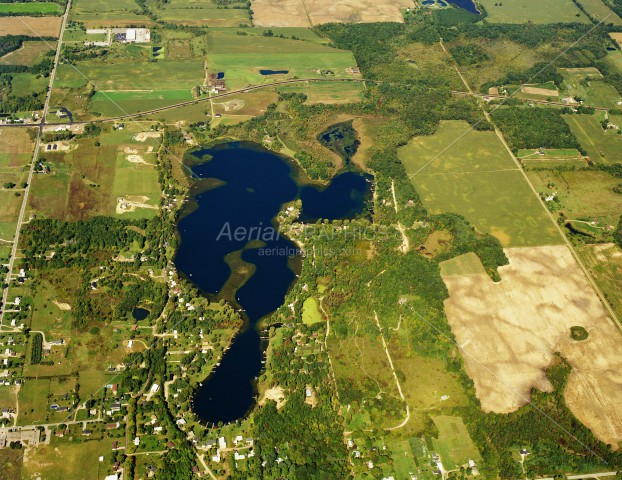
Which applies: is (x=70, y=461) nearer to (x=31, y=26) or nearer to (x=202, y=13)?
(x=31, y=26)

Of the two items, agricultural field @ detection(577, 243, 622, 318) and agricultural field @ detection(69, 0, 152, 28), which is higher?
agricultural field @ detection(69, 0, 152, 28)

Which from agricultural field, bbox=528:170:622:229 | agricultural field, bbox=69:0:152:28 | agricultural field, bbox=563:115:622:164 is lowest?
agricultural field, bbox=69:0:152:28

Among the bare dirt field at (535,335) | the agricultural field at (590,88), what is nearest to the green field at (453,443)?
the bare dirt field at (535,335)

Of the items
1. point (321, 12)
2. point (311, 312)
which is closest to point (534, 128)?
point (311, 312)

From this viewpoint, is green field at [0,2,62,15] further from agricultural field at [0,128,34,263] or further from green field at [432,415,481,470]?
green field at [432,415,481,470]

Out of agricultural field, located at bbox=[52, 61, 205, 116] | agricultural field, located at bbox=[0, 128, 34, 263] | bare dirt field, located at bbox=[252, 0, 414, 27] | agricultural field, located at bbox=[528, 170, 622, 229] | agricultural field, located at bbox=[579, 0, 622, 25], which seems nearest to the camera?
agricultural field, located at bbox=[0, 128, 34, 263]

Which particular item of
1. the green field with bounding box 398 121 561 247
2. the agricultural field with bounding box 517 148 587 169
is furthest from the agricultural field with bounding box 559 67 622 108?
the green field with bounding box 398 121 561 247

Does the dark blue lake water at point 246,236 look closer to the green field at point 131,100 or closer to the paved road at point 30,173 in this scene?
the green field at point 131,100
